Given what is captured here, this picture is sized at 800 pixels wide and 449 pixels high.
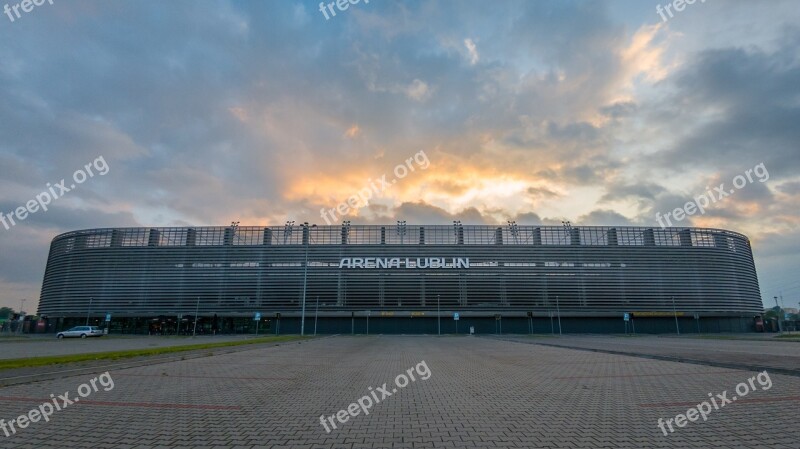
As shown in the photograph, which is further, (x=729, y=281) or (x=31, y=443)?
(x=729, y=281)

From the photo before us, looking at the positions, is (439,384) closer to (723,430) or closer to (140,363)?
(723,430)

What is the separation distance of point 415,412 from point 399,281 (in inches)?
3362

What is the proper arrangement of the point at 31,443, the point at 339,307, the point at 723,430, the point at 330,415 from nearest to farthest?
the point at 31,443, the point at 723,430, the point at 330,415, the point at 339,307

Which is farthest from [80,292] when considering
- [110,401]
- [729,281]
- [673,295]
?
[729,281]

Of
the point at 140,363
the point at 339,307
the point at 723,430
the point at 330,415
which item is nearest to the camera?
the point at 723,430

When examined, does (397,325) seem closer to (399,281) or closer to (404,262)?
→ (399,281)

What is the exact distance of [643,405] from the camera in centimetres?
906

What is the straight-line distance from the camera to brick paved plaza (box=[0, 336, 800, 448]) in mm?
6457

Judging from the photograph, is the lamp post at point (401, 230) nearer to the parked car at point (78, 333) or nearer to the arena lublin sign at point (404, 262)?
the arena lublin sign at point (404, 262)

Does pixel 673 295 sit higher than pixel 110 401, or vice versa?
pixel 673 295

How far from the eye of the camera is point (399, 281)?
93562mm

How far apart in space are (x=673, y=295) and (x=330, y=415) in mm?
107966

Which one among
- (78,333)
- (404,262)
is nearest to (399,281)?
(404,262)

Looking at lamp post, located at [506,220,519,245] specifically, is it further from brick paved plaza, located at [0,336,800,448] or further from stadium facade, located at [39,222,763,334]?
brick paved plaza, located at [0,336,800,448]
